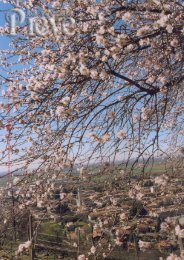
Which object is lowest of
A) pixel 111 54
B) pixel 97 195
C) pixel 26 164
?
pixel 97 195

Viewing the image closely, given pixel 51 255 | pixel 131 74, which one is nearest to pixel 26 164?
pixel 131 74

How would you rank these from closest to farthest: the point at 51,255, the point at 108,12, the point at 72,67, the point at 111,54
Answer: the point at 111,54 < the point at 72,67 < the point at 108,12 < the point at 51,255

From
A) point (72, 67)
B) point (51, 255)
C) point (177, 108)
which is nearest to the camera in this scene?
point (72, 67)

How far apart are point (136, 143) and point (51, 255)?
12.0 metres

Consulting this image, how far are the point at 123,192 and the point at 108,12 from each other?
7.72ft

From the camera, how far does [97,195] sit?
5.17 metres

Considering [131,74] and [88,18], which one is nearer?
[88,18]

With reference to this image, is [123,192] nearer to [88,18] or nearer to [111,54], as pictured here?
[111,54]

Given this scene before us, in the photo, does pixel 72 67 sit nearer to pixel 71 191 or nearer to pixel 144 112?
pixel 144 112

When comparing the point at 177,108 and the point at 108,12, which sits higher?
the point at 108,12

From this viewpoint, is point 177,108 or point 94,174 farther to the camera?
point 177,108

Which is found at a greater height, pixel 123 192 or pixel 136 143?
pixel 136 143

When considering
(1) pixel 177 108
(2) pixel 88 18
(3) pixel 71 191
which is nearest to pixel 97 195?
(3) pixel 71 191

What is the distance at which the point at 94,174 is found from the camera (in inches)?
176
